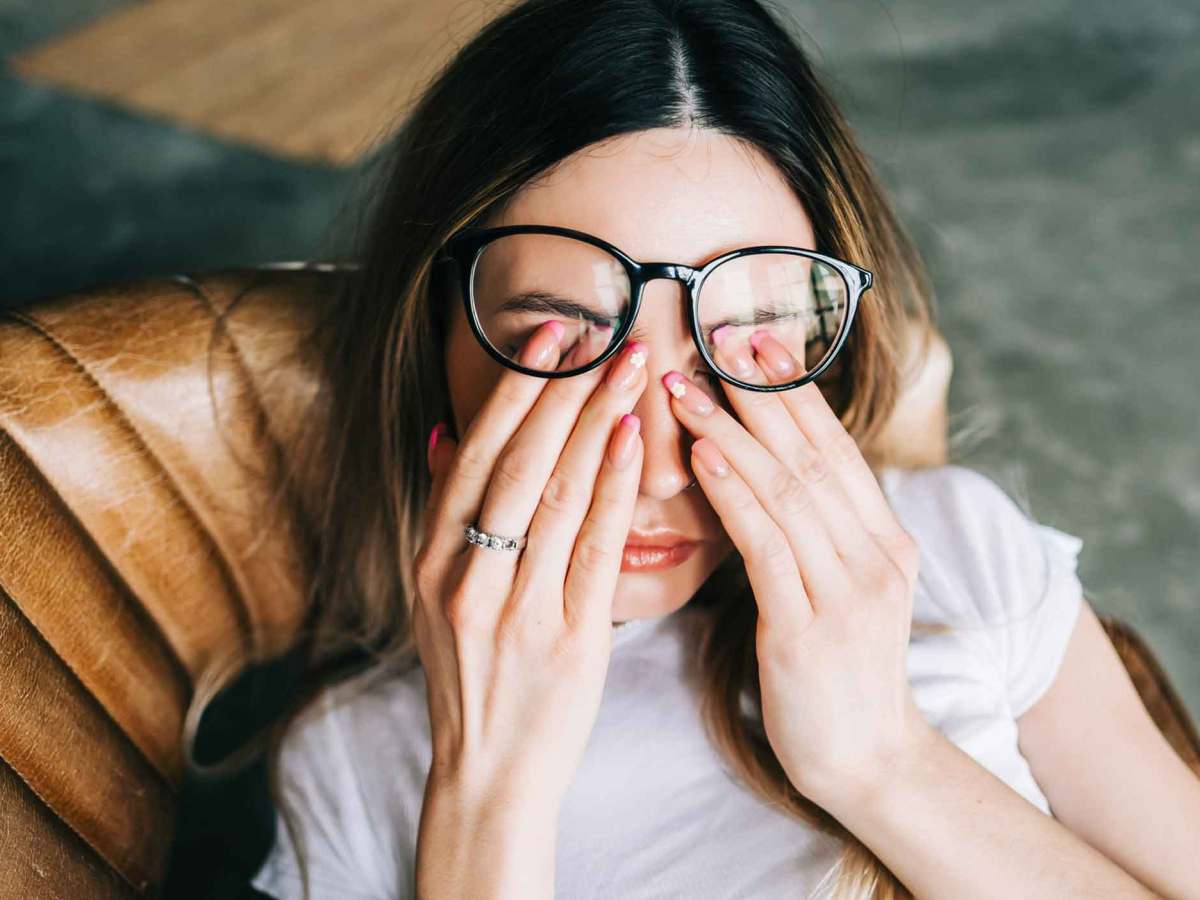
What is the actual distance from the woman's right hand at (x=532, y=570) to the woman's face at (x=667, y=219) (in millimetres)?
43

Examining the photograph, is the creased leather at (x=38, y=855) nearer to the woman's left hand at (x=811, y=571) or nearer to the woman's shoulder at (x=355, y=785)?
the woman's shoulder at (x=355, y=785)

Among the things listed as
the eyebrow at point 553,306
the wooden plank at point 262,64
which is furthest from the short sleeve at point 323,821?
the wooden plank at point 262,64

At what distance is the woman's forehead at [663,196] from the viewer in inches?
37.0

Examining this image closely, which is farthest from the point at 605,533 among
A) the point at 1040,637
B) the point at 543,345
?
the point at 1040,637

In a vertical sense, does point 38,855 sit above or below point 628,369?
below

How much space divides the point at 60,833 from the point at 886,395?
0.97 meters

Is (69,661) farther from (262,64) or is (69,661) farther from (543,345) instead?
(262,64)

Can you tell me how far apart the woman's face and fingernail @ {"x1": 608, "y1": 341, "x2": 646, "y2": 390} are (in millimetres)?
36

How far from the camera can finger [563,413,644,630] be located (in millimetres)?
930

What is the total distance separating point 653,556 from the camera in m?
1.06

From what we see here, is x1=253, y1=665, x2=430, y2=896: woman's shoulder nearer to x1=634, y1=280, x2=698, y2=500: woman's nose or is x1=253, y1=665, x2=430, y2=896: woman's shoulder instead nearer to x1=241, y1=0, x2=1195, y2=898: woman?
x1=241, y1=0, x2=1195, y2=898: woman

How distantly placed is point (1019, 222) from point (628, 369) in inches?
95.9

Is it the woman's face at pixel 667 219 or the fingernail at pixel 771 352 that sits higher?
the woman's face at pixel 667 219

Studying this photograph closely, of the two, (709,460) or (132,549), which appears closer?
(709,460)
